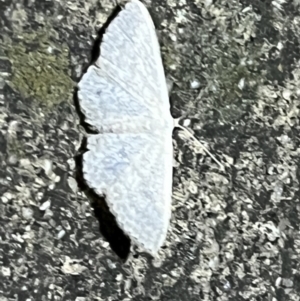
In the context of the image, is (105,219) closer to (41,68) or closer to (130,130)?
(130,130)

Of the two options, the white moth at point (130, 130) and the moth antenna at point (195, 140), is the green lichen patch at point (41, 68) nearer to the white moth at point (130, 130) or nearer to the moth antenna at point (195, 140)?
the white moth at point (130, 130)

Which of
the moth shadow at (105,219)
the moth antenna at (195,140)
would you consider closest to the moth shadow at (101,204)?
the moth shadow at (105,219)

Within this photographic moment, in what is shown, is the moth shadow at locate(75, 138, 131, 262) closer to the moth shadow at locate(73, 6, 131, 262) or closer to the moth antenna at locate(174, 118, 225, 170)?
the moth shadow at locate(73, 6, 131, 262)

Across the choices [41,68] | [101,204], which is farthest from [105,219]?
[41,68]

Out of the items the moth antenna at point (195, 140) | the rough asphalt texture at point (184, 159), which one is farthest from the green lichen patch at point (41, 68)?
the moth antenna at point (195, 140)

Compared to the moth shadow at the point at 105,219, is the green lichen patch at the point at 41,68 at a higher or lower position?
higher

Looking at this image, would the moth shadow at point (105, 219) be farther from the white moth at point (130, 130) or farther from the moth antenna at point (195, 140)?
the moth antenna at point (195, 140)

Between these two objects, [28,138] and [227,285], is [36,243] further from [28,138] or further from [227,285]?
[227,285]

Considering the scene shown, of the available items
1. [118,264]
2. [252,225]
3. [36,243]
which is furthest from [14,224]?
[252,225]
